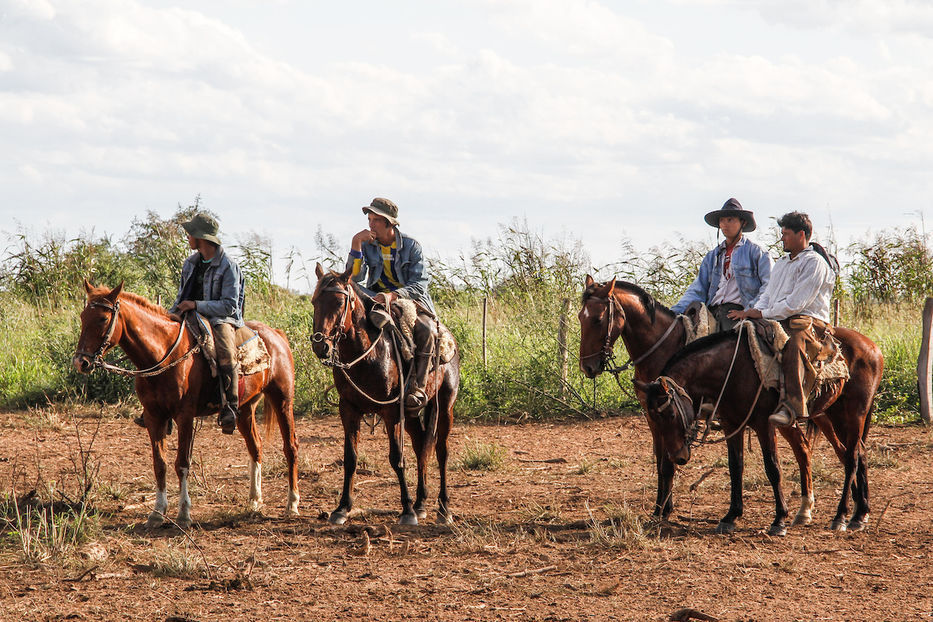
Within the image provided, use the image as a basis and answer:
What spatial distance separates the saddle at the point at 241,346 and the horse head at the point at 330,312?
95 cm

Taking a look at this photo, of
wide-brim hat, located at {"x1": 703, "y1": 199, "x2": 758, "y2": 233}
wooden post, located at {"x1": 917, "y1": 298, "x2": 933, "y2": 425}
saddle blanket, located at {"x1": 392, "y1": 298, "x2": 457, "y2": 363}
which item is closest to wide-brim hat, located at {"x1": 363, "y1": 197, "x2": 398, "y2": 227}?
saddle blanket, located at {"x1": 392, "y1": 298, "x2": 457, "y2": 363}

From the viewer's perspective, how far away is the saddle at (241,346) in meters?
7.55

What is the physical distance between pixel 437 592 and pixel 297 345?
829 centimetres

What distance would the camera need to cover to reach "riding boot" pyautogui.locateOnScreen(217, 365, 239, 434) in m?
7.57

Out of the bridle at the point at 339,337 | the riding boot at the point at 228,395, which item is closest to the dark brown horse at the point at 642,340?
the bridle at the point at 339,337

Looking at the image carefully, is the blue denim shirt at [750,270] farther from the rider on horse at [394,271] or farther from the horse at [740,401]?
the rider on horse at [394,271]

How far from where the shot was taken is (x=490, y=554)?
6551 mm

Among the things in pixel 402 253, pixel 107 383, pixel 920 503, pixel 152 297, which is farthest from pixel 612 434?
pixel 152 297

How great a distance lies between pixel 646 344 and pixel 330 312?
2.64 m

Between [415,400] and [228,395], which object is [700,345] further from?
[228,395]

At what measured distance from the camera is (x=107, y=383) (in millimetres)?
13562

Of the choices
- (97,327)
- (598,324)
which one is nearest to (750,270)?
(598,324)

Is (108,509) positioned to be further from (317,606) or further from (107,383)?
(107,383)

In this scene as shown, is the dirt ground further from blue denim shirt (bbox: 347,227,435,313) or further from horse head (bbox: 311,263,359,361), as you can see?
blue denim shirt (bbox: 347,227,435,313)
